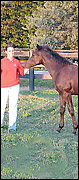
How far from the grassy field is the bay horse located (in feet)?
1.61

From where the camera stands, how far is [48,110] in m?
8.17

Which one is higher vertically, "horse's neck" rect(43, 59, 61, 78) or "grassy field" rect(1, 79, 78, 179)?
"horse's neck" rect(43, 59, 61, 78)

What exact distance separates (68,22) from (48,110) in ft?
57.7

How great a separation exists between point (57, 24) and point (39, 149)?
70.2 feet

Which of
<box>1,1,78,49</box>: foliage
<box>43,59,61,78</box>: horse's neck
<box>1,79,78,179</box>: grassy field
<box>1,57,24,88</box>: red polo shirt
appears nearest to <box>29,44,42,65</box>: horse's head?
<box>43,59,61,78</box>: horse's neck

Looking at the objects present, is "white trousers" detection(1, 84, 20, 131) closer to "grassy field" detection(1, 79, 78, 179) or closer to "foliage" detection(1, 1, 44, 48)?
"grassy field" detection(1, 79, 78, 179)

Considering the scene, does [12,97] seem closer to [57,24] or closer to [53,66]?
[53,66]

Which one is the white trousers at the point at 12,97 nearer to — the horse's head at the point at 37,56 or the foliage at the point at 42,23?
the horse's head at the point at 37,56

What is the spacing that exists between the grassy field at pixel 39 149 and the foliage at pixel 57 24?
17.1 m

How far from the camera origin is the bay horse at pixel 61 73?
5.85m

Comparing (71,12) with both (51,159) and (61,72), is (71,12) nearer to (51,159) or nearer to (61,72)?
(61,72)

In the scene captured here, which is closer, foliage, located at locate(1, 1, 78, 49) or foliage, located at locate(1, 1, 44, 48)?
foliage, located at locate(1, 1, 78, 49)

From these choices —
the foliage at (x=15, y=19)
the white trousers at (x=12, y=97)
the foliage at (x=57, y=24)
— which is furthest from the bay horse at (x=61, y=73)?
the foliage at (x=15, y=19)

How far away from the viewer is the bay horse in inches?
230
